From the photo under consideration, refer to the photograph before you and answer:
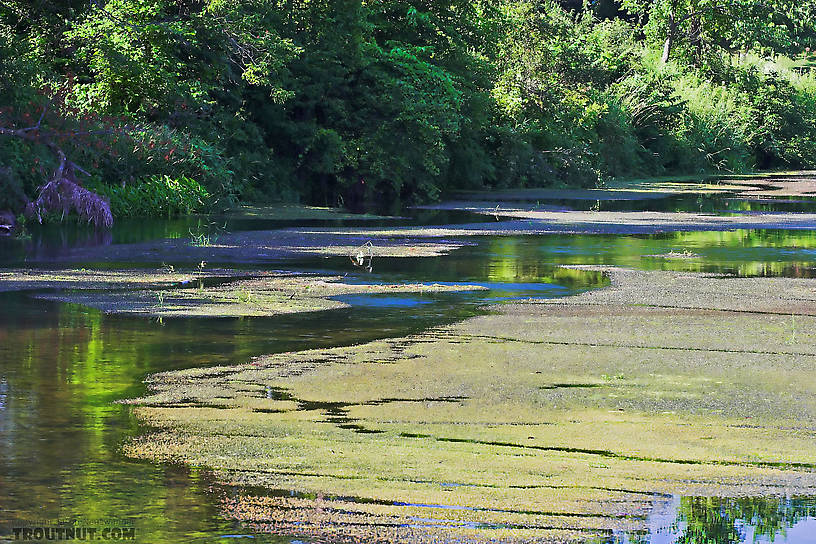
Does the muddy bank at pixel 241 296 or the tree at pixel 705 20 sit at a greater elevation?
the tree at pixel 705 20

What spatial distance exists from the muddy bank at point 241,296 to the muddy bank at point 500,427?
227cm

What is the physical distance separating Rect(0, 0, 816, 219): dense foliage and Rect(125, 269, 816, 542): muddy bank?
15.2 metres

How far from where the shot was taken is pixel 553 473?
682cm

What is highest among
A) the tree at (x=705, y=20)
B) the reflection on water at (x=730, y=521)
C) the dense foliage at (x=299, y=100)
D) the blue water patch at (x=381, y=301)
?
the tree at (x=705, y=20)

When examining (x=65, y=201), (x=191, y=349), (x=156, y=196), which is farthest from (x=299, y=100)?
(x=191, y=349)

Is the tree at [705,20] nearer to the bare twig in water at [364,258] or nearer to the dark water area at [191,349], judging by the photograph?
the dark water area at [191,349]

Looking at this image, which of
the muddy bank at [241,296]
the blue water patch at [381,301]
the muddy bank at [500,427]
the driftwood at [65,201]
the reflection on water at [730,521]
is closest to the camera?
the reflection on water at [730,521]

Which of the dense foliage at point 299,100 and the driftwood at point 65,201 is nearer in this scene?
the driftwood at point 65,201

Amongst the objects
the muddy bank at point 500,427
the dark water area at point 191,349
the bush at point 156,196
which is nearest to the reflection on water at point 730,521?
the dark water area at point 191,349

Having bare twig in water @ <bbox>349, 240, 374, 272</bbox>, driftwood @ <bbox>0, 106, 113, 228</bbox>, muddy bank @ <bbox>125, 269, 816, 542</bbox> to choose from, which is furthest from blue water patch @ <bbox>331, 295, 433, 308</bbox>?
driftwood @ <bbox>0, 106, 113, 228</bbox>

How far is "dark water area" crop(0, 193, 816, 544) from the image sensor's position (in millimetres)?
6016

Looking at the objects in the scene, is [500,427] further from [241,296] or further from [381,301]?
[241,296]

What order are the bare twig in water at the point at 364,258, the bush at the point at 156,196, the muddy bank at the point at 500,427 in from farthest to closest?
the bush at the point at 156,196, the bare twig in water at the point at 364,258, the muddy bank at the point at 500,427

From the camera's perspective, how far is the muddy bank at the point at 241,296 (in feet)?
43.2
